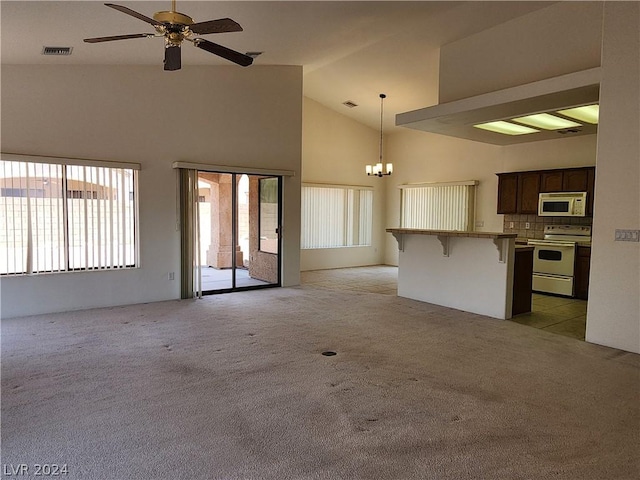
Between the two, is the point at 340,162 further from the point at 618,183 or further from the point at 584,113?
the point at 618,183

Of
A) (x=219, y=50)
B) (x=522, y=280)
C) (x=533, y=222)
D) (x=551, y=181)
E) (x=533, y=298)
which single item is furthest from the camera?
(x=533, y=222)

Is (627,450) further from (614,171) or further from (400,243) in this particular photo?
(400,243)

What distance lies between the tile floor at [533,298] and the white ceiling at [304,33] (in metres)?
3.72

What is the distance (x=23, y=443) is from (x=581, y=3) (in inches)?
249

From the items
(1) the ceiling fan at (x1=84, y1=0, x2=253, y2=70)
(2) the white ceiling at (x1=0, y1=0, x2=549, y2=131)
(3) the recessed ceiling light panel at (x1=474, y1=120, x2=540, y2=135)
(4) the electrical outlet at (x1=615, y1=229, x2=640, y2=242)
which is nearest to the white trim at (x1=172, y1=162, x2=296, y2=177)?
(2) the white ceiling at (x1=0, y1=0, x2=549, y2=131)

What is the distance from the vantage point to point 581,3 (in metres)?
4.66

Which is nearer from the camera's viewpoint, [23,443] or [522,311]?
[23,443]

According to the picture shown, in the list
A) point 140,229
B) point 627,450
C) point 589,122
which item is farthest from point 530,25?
point 140,229

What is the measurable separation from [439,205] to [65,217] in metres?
7.25

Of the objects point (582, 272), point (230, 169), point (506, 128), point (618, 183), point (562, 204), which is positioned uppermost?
point (506, 128)

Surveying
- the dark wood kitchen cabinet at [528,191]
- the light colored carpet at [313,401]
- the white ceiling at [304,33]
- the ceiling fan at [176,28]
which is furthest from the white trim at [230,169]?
the dark wood kitchen cabinet at [528,191]

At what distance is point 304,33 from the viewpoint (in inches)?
217

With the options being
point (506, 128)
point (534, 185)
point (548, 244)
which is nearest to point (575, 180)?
point (534, 185)

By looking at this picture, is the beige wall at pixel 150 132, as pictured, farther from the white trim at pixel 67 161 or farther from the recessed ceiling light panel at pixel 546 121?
the recessed ceiling light panel at pixel 546 121
